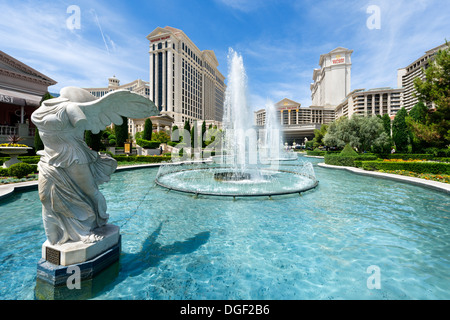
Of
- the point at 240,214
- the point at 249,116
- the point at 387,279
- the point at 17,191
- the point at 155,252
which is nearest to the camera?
the point at 387,279

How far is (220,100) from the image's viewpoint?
5172 inches

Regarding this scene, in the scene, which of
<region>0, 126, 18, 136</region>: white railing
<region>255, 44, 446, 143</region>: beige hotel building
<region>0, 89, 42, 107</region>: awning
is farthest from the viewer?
<region>255, 44, 446, 143</region>: beige hotel building

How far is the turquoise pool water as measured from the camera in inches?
130

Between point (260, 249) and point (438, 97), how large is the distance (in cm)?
2045

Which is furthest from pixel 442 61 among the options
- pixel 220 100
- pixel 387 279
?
pixel 220 100

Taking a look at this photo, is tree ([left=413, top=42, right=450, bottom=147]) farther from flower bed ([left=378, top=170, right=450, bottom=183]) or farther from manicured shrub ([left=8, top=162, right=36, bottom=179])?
manicured shrub ([left=8, top=162, right=36, bottom=179])

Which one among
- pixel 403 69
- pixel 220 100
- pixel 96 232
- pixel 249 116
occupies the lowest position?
pixel 96 232

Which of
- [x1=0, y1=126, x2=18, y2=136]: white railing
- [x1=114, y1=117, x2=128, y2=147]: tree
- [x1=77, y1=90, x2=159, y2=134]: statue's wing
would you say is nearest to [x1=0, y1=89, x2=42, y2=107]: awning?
[x1=0, y1=126, x2=18, y2=136]: white railing

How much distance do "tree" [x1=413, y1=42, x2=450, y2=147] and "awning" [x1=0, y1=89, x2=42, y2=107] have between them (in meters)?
40.2

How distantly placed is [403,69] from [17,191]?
547 ft

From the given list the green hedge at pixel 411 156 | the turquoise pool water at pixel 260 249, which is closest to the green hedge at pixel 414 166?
the green hedge at pixel 411 156

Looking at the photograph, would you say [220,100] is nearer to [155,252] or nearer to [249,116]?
[249,116]
